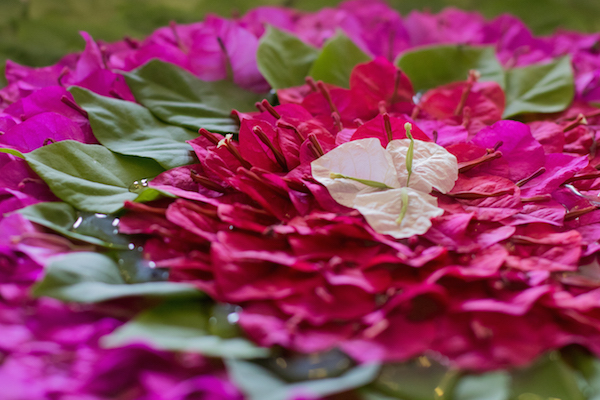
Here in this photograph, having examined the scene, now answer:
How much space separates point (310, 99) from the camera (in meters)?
0.36

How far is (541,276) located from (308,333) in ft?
0.43

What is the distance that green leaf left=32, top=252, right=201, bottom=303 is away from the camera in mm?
221

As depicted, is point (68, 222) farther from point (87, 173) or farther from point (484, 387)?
point (484, 387)

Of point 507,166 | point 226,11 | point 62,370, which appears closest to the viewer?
point 62,370

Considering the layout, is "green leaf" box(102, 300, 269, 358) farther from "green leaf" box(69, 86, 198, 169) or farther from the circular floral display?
"green leaf" box(69, 86, 198, 169)

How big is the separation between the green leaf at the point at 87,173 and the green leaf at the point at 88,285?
0.15ft

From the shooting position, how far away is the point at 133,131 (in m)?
0.34

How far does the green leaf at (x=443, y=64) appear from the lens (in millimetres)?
428

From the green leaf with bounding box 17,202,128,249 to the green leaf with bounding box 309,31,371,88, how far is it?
0.22 metres

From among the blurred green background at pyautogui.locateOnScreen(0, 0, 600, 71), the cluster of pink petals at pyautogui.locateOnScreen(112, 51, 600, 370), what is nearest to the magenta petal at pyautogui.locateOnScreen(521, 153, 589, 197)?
the cluster of pink petals at pyautogui.locateOnScreen(112, 51, 600, 370)

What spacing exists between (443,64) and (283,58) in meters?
0.15

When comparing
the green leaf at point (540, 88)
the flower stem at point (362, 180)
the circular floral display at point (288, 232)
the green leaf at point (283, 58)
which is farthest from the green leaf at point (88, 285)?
the green leaf at point (540, 88)

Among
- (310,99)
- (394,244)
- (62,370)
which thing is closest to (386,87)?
(310,99)

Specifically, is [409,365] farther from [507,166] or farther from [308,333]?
[507,166]
